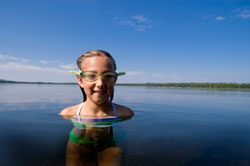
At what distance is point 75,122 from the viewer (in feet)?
11.6

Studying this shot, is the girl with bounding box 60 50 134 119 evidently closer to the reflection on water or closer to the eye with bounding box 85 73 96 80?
the eye with bounding box 85 73 96 80

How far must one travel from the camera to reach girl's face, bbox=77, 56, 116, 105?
9.84 feet

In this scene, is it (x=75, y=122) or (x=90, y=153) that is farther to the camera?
(x=75, y=122)

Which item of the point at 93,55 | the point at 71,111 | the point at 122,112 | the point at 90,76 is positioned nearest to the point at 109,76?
the point at 90,76

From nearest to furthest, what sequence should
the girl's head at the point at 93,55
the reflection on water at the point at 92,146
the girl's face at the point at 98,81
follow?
the reflection on water at the point at 92,146
the girl's face at the point at 98,81
the girl's head at the point at 93,55

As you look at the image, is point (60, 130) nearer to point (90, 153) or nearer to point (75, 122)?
point (75, 122)

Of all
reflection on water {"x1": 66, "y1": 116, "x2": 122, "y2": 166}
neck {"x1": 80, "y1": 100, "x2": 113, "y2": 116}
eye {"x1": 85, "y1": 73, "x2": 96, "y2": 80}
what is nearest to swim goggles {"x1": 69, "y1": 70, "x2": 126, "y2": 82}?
eye {"x1": 85, "y1": 73, "x2": 96, "y2": 80}

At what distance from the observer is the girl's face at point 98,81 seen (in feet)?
9.84

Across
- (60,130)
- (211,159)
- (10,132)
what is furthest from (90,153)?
(10,132)

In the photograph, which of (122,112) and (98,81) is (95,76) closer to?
(98,81)

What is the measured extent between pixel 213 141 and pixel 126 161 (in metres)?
1.83

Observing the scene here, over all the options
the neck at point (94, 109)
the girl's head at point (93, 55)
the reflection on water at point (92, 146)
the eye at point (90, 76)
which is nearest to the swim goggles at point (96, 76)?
the eye at point (90, 76)

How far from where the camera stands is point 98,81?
2969 mm

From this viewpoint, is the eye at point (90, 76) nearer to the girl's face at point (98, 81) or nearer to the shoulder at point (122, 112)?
the girl's face at point (98, 81)
